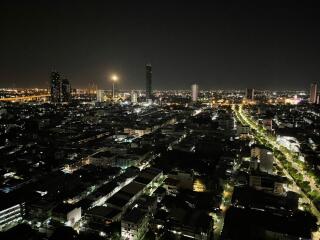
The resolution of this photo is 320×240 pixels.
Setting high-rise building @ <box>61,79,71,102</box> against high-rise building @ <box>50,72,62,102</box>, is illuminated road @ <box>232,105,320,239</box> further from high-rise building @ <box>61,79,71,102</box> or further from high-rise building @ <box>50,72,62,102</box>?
high-rise building @ <box>50,72,62,102</box>

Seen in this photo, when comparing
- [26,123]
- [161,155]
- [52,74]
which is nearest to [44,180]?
[161,155]

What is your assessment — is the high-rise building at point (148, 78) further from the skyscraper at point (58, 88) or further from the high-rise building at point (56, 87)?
the high-rise building at point (56, 87)

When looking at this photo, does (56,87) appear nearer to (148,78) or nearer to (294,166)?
(148,78)

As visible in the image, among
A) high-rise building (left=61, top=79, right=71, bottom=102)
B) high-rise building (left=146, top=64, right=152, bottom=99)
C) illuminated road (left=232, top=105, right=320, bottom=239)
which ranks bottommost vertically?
illuminated road (left=232, top=105, right=320, bottom=239)

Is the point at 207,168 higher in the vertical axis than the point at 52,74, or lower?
lower

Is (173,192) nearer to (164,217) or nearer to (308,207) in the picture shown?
(164,217)

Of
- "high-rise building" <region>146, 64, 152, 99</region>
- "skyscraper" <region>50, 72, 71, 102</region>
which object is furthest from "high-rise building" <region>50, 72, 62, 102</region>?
"high-rise building" <region>146, 64, 152, 99</region>

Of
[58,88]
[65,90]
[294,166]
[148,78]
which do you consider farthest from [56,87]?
[294,166]

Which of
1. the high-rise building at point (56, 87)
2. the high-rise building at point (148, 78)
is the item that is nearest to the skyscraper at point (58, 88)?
the high-rise building at point (56, 87)

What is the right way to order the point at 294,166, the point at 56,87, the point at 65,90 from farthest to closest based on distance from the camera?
1. the point at 65,90
2. the point at 56,87
3. the point at 294,166

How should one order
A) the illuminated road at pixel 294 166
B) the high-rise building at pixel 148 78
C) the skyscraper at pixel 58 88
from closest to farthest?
the illuminated road at pixel 294 166 < the skyscraper at pixel 58 88 < the high-rise building at pixel 148 78

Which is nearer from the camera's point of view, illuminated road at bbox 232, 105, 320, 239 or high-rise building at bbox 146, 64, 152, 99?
illuminated road at bbox 232, 105, 320, 239
